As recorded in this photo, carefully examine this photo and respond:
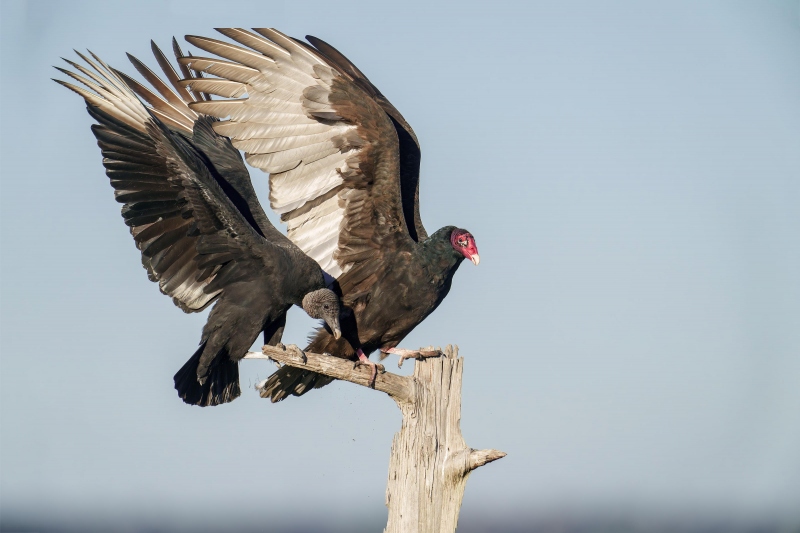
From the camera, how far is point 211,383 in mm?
5230

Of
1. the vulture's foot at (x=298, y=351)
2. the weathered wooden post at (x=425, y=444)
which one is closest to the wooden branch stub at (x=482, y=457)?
the weathered wooden post at (x=425, y=444)

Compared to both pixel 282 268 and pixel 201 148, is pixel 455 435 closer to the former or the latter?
pixel 282 268

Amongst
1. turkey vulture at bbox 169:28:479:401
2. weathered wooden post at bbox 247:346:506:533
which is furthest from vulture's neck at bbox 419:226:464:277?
weathered wooden post at bbox 247:346:506:533

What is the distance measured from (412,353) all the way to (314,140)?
1460 millimetres

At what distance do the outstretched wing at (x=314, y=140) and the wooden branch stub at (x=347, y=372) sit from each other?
A: 41.6 inches

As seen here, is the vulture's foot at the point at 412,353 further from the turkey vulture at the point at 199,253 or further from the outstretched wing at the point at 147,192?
the outstretched wing at the point at 147,192

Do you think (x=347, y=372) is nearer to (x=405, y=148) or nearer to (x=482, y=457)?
(x=482, y=457)

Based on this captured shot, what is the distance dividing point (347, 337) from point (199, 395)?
0.94 metres

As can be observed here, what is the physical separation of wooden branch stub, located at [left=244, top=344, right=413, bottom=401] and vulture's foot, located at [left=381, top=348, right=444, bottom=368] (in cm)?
18

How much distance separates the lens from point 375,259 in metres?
5.41

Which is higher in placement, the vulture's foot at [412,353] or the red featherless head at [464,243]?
the red featherless head at [464,243]

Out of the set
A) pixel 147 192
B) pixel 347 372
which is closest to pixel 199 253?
pixel 147 192

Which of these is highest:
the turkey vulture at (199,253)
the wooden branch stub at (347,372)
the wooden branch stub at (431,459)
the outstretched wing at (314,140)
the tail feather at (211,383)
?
the outstretched wing at (314,140)

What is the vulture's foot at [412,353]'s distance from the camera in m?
4.61
